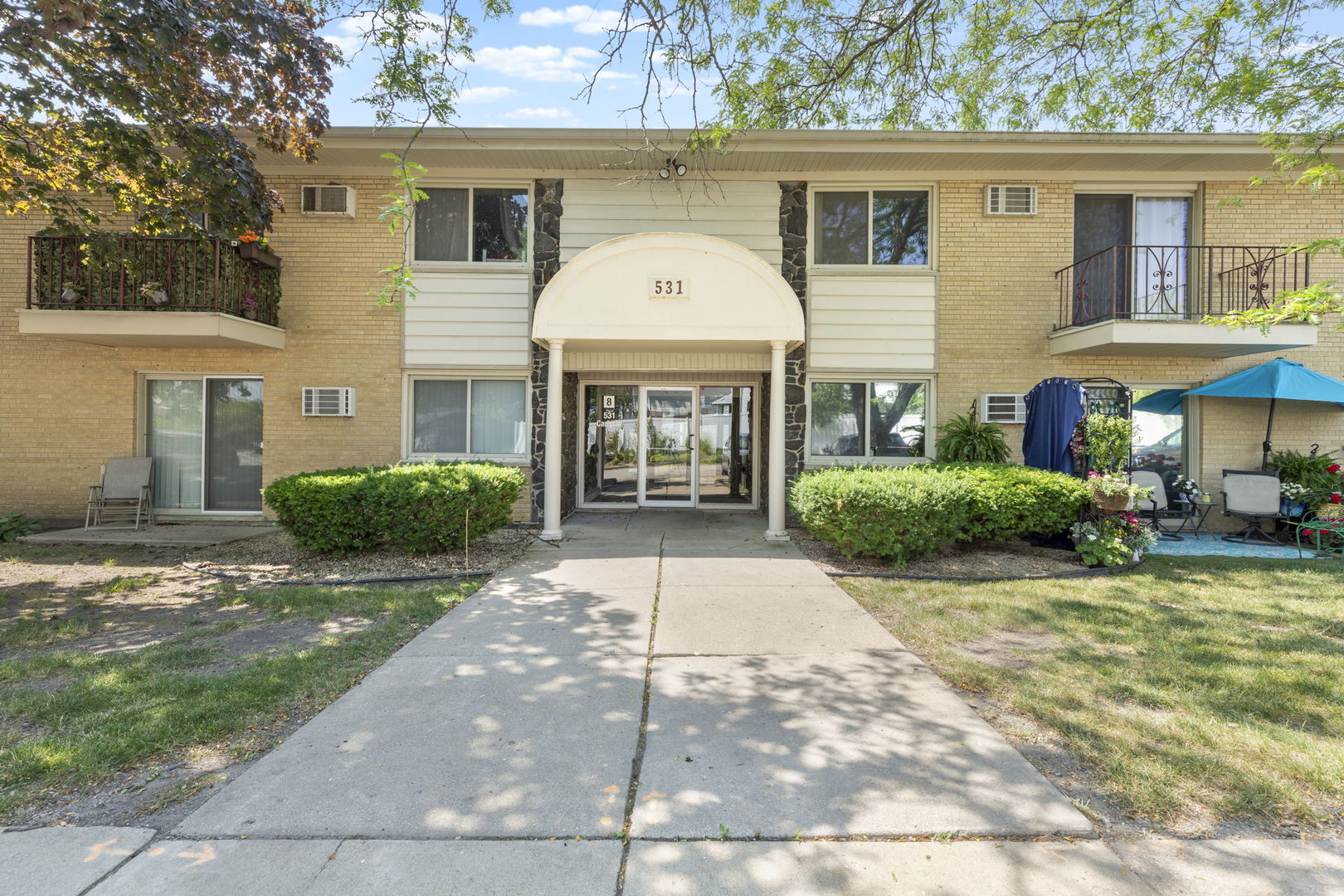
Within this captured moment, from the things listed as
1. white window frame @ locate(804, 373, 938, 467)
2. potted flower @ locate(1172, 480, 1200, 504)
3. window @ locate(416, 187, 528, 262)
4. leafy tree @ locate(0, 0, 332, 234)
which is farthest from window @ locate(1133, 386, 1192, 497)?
leafy tree @ locate(0, 0, 332, 234)

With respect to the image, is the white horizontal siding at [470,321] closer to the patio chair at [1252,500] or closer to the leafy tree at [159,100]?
the leafy tree at [159,100]

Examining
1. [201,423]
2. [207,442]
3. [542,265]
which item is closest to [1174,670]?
[542,265]

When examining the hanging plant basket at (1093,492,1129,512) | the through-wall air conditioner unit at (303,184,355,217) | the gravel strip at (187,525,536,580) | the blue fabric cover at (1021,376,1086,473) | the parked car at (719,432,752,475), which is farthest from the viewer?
the parked car at (719,432,752,475)

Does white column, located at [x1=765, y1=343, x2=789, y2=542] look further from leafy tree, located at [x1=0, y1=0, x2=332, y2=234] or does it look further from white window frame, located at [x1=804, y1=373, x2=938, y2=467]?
leafy tree, located at [x1=0, y1=0, x2=332, y2=234]

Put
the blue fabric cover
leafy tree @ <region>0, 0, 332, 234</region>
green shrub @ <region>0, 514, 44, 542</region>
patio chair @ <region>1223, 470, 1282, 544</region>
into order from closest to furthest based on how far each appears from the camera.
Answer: leafy tree @ <region>0, 0, 332, 234</region> < the blue fabric cover < green shrub @ <region>0, 514, 44, 542</region> < patio chair @ <region>1223, 470, 1282, 544</region>

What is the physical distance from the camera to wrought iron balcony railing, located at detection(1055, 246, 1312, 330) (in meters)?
9.15

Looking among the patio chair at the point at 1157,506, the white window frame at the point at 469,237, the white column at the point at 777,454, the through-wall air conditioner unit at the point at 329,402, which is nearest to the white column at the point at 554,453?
the white window frame at the point at 469,237

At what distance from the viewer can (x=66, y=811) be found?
8.18 ft

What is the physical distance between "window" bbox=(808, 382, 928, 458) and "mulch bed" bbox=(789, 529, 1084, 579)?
2292 mm

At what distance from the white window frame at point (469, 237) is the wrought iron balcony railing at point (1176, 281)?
800 centimetres

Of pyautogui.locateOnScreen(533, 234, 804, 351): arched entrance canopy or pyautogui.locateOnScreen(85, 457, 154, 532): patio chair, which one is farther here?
pyautogui.locateOnScreen(85, 457, 154, 532): patio chair

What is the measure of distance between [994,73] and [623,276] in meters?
4.65

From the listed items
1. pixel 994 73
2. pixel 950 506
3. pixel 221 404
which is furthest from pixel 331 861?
pixel 221 404

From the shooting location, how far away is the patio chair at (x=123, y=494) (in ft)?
30.1
